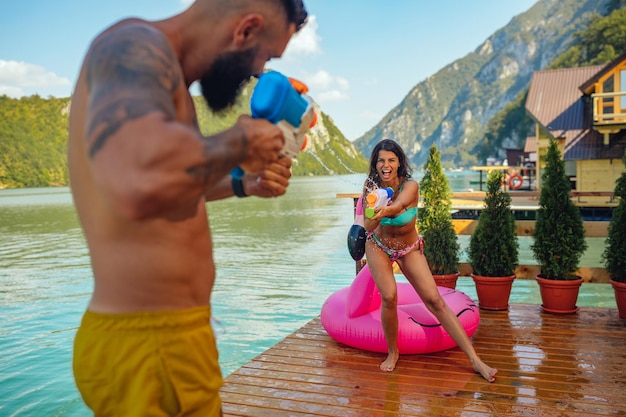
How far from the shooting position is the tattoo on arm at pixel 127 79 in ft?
3.78

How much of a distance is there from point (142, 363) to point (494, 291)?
562 cm

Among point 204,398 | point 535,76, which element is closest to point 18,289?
point 204,398

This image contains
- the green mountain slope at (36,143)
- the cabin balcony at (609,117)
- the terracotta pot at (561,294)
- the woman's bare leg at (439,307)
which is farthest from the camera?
the green mountain slope at (36,143)

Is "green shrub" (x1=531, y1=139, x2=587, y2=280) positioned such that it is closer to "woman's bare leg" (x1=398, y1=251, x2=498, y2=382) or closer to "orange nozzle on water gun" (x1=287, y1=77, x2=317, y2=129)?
"woman's bare leg" (x1=398, y1=251, x2=498, y2=382)

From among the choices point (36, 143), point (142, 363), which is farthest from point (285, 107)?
point (36, 143)

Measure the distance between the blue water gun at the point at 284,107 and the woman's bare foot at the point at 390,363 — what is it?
10.8 feet

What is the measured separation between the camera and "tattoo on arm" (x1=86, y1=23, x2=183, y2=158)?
1.15 m

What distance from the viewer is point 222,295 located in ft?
39.3

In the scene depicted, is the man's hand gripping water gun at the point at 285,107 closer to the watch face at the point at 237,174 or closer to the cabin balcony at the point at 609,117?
the watch face at the point at 237,174

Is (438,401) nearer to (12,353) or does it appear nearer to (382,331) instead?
(382,331)

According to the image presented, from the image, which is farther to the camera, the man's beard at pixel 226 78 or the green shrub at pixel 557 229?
the green shrub at pixel 557 229

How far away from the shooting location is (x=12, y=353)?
8375 mm

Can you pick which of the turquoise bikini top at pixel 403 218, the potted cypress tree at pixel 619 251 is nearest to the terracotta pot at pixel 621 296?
the potted cypress tree at pixel 619 251

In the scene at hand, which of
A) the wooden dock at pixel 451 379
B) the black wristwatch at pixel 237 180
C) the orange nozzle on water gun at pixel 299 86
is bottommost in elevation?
the wooden dock at pixel 451 379
